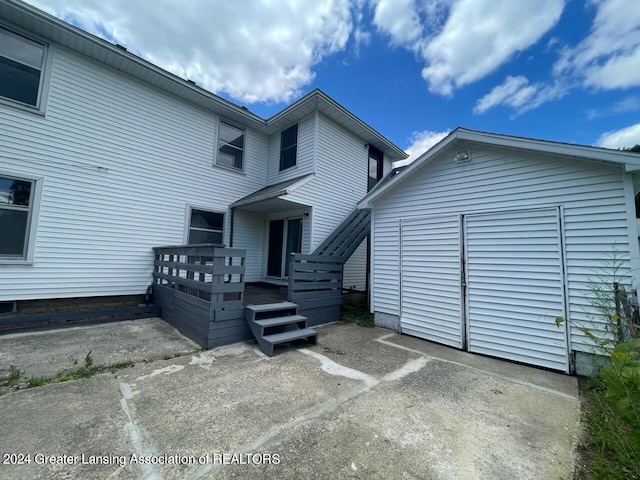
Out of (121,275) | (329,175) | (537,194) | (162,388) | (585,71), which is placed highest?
(585,71)

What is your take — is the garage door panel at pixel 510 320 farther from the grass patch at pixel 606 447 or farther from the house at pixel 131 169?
the house at pixel 131 169

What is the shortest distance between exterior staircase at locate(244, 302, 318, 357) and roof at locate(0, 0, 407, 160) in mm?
5737

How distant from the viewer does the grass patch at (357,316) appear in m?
6.23

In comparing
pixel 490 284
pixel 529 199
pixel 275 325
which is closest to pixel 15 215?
pixel 275 325

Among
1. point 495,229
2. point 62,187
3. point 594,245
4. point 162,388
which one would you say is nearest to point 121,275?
point 62,187

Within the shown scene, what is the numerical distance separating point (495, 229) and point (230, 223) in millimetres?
6890

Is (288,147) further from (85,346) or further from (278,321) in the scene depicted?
(85,346)

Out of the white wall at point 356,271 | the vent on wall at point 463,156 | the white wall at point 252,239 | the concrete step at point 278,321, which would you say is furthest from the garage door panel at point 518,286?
the white wall at point 252,239

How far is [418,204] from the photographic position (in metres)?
5.57

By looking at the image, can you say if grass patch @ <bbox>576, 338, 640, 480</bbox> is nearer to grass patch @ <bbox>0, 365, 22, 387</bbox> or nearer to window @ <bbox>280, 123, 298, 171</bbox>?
grass patch @ <bbox>0, 365, 22, 387</bbox>

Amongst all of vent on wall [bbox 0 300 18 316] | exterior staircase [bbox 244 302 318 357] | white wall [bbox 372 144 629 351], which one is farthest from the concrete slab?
white wall [bbox 372 144 629 351]

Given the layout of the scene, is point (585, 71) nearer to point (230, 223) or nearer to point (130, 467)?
point (230, 223)

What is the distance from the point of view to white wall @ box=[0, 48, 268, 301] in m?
5.18

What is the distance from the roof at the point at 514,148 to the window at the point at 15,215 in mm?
7150
